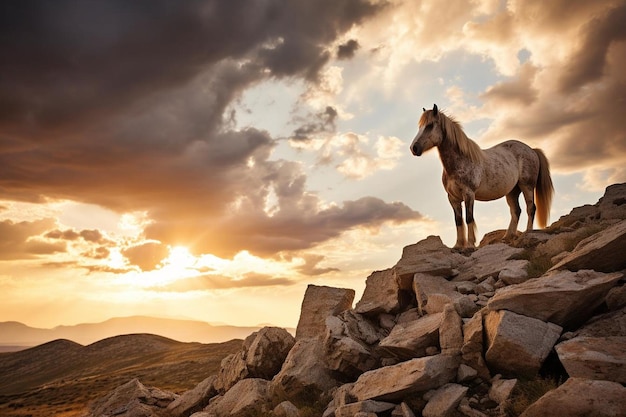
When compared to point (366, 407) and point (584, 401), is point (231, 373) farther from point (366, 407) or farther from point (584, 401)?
point (584, 401)

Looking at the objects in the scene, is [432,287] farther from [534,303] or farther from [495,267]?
[534,303]

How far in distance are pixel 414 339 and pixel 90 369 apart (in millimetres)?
168673

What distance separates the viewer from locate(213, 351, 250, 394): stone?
12664 mm

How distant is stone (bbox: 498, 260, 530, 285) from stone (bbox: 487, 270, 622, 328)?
1986mm

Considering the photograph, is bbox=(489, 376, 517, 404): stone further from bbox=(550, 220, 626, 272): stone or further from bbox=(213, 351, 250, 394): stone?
bbox=(213, 351, 250, 394): stone

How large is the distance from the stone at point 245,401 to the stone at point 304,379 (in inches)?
16.8

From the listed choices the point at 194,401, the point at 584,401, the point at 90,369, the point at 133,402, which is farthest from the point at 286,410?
the point at 90,369

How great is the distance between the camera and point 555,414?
5.52 metres

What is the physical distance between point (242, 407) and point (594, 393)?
803cm

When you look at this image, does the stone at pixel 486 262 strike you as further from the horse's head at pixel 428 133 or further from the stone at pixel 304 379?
the stone at pixel 304 379

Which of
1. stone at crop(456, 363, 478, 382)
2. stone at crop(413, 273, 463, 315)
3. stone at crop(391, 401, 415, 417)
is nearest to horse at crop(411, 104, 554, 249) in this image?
stone at crop(413, 273, 463, 315)

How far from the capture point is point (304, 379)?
9.89 m

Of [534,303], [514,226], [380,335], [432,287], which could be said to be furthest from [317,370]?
[514,226]

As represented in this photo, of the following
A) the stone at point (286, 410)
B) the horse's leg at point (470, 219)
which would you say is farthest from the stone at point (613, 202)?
the stone at point (286, 410)
